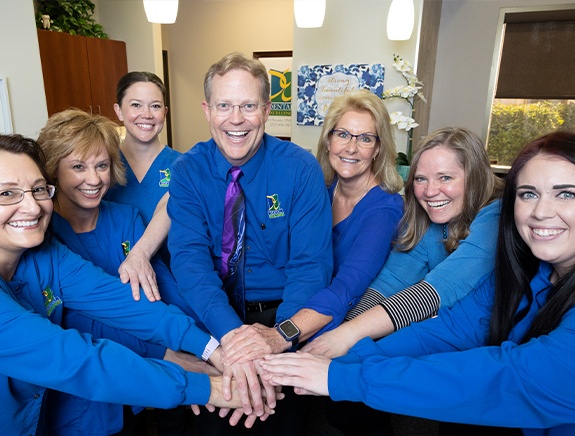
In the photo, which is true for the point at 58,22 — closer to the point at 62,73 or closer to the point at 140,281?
the point at 62,73

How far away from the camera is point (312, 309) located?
143cm

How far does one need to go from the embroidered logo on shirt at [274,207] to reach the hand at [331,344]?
1.56 feet

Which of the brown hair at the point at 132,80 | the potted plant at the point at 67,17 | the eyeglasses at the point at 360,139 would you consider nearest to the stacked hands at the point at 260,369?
the eyeglasses at the point at 360,139

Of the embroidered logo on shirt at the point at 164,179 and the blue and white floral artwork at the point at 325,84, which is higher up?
the blue and white floral artwork at the point at 325,84

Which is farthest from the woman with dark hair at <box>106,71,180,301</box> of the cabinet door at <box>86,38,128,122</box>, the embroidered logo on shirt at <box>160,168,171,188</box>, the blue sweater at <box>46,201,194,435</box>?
the cabinet door at <box>86,38,128,122</box>

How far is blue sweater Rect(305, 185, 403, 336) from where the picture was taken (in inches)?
58.4

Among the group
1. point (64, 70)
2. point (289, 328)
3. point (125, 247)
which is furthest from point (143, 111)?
point (64, 70)

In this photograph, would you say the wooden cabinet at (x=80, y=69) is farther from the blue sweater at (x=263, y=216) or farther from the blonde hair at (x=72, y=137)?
the blue sweater at (x=263, y=216)

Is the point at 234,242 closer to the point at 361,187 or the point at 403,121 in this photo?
the point at 361,187

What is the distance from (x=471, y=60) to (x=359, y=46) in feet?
4.68

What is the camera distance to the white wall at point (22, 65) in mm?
3268

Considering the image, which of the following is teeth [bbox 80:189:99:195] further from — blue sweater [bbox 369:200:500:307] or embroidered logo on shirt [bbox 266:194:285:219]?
blue sweater [bbox 369:200:500:307]

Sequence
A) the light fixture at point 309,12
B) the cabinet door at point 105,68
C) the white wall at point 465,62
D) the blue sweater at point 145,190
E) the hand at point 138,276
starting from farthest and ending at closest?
the cabinet door at point 105,68 < the white wall at point 465,62 < the light fixture at point 309,12 < the blue sweater at point 145,190 < the hand at point 138,276

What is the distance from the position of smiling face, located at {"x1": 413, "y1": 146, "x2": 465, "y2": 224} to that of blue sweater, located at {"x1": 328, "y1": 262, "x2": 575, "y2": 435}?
1.60 ft
